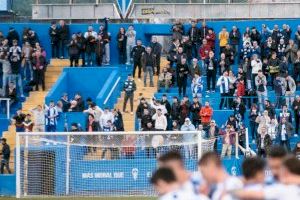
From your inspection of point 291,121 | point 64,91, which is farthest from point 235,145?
point 64,91

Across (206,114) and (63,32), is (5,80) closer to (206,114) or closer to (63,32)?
(63,32)

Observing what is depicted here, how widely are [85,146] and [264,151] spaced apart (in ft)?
19.7

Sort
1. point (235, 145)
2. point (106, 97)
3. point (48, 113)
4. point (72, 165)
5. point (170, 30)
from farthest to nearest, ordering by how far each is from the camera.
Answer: point (170, 30), point (106, 97), point (48, 113), point (235, 145), point (72, 165)

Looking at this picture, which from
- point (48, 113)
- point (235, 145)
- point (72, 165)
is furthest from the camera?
point (48, 113)

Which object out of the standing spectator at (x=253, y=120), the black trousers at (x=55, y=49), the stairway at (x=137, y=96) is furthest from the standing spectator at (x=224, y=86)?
the black trousers at (x=55, y=49)

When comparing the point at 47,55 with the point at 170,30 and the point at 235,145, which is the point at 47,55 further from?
the point at 235,145

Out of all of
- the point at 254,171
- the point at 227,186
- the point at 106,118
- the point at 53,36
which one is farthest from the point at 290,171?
the point at 53,36

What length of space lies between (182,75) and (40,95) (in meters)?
5.57

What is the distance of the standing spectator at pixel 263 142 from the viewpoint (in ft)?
98.7

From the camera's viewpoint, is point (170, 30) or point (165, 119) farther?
point (170, 30)

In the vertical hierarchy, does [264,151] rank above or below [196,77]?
below

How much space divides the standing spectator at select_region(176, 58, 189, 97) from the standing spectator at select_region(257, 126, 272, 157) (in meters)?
4.34

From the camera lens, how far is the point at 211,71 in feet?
112

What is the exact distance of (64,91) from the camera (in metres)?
35.7
